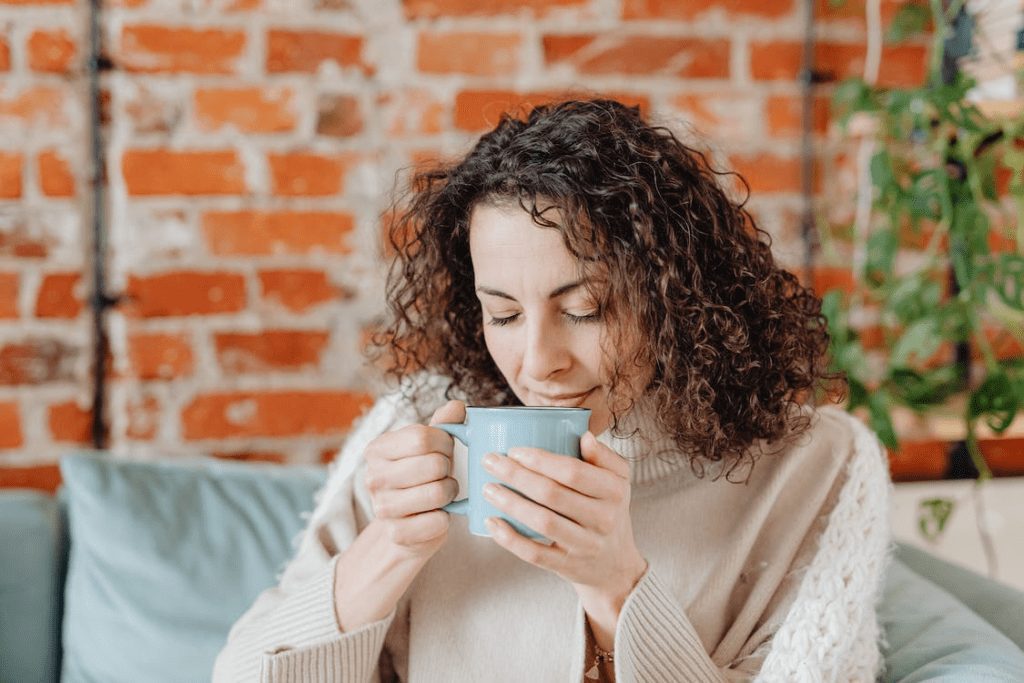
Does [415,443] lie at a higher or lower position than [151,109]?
lower

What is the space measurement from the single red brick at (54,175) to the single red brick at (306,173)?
0.31 meters

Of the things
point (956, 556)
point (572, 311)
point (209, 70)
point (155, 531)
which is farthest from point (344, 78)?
point (956, 556)

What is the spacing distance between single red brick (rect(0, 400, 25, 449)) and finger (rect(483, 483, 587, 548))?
1.09 m

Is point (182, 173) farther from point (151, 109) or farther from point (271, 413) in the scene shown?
point (271, 413)

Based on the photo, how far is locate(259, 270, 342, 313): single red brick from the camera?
160 centimetres

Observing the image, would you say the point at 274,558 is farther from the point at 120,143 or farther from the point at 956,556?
the point at 956,556

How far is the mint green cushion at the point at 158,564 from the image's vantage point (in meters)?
1.24

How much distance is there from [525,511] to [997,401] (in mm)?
1041

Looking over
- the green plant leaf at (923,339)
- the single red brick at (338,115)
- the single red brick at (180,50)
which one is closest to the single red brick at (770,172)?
the green plant leaf at (923,339)

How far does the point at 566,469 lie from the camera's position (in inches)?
29.4

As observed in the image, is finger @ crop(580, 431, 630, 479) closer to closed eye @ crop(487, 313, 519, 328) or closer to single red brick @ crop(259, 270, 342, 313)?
closed eye @ crop(487, 313, 519, 328)

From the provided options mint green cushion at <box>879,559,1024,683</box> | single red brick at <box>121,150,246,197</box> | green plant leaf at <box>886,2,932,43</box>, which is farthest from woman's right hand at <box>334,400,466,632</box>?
green plant leaf at <box>886,2,932,43</box>

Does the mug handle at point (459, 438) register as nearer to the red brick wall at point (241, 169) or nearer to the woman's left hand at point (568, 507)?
the woman's left hand at point (568, 507)

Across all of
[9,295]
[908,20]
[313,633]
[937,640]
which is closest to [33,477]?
[9,295]
